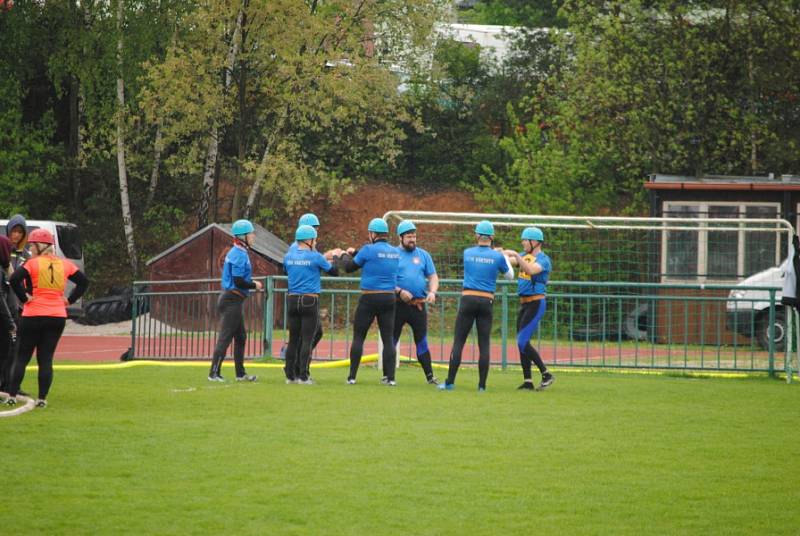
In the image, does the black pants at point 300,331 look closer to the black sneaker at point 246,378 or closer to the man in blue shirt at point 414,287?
the black sneaker at point 246,378

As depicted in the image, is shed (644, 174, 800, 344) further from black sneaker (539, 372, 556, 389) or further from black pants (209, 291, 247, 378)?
black pants (209, 291, 247, 378)

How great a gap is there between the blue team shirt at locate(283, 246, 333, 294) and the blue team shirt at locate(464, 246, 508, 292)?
1710 millimetres

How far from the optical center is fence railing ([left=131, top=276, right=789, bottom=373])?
19.8 meters

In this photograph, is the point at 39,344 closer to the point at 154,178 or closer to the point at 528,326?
the point at 528,326

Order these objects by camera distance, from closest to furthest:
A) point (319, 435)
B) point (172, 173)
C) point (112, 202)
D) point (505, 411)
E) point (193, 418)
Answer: point (319, 435)
point (193, 418)
point (505, 411)
point (172, 173)
point (112, 202)

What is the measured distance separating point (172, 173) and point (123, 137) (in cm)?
178

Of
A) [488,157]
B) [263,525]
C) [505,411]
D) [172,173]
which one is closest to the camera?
[263,525]

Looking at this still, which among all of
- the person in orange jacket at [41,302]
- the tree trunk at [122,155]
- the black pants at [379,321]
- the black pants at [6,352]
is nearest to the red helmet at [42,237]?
the person in orange jacket at [41,302]

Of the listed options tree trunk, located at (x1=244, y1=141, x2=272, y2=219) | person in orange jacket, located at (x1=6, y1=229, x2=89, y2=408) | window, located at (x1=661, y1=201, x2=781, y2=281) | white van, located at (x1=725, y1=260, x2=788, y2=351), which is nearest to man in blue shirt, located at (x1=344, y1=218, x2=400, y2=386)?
person in orange jacket, located at (x1=6, y1=229, x2=89, y2=408)

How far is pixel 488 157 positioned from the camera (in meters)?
42.4

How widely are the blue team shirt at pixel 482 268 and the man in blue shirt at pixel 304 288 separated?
5.19 feet

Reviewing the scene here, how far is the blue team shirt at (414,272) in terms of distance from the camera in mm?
15961

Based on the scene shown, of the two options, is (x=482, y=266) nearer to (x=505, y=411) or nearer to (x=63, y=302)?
(x=505, y=411)

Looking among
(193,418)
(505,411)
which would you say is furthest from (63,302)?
(505,411)
